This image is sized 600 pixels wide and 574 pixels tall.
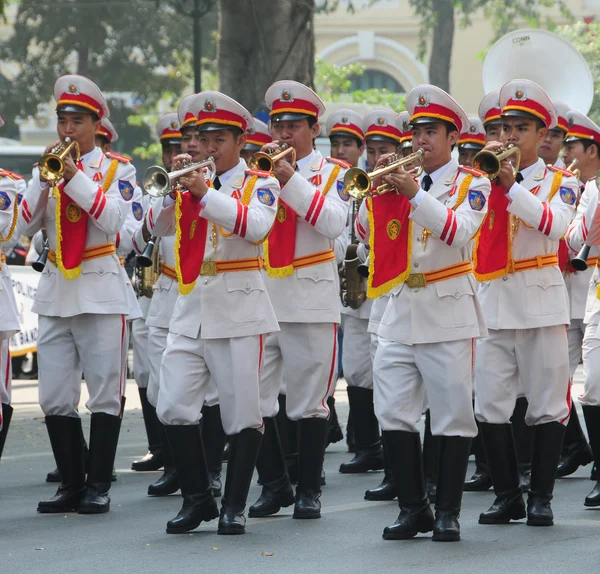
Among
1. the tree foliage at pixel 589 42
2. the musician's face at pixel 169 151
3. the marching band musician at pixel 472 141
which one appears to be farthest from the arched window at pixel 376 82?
the marching band musician at pixel 472 141

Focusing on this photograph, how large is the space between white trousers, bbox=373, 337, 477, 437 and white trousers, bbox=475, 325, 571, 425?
1.49 feet

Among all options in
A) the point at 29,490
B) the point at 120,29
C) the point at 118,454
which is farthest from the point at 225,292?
the point at 120,29

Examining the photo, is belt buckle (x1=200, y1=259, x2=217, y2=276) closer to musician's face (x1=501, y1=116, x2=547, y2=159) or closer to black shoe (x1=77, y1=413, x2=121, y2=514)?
black shoe (x1=77, y1=413, x2=121, y2=514)

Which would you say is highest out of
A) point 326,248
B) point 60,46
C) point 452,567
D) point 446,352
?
point 60,46

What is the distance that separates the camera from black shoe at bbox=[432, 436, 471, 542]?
732 cm

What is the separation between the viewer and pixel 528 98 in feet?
25.5

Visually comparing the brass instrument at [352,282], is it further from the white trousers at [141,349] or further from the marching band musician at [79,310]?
the marching band musician at [79,310]

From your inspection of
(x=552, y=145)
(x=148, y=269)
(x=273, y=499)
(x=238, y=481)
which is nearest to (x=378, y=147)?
(x=552, y=145)

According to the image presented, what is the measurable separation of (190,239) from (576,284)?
10.4 ft

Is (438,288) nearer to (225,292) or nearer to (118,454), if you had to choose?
(225,292)

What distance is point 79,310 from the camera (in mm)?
8281

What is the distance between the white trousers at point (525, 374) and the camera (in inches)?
309

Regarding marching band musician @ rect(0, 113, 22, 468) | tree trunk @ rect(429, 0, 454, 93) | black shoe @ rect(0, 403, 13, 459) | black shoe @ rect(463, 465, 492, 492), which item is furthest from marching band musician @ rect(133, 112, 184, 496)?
tree trunk @ rect(429, 0, 454, 93)

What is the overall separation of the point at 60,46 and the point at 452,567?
91.9ft
